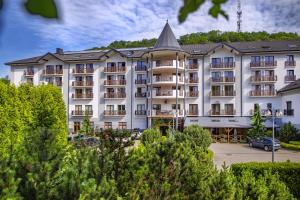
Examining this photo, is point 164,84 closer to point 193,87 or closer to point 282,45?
point 193,87

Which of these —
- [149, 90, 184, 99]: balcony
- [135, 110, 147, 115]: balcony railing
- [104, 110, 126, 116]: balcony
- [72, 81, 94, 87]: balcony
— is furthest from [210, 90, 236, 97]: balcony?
[72, 81, 94, 87]: balcony

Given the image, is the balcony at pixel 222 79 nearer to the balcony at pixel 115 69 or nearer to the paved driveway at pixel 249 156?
the balcony at pixel 115 69

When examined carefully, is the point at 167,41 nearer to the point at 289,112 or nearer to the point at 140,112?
the point at 140,112

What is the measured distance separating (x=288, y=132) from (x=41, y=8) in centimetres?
3726

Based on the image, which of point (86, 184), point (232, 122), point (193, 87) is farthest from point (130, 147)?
point (193, 87)

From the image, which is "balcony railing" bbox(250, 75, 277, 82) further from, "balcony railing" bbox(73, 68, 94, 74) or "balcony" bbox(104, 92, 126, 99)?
"balcony railing" bbox(73, 68, 94, 74)

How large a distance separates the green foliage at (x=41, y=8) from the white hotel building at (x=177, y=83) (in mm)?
37246

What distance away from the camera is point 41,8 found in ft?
2.52

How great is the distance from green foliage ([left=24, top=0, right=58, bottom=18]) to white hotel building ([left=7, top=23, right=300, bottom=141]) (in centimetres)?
3725

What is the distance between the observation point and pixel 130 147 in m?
6.98

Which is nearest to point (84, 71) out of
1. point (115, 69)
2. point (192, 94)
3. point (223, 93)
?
point (115, 69)

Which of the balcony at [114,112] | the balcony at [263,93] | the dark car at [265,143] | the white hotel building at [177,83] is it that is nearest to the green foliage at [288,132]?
the white hotel building at [177,83]

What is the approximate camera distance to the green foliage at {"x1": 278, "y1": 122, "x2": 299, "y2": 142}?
113 feet

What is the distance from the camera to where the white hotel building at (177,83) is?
131 feet
